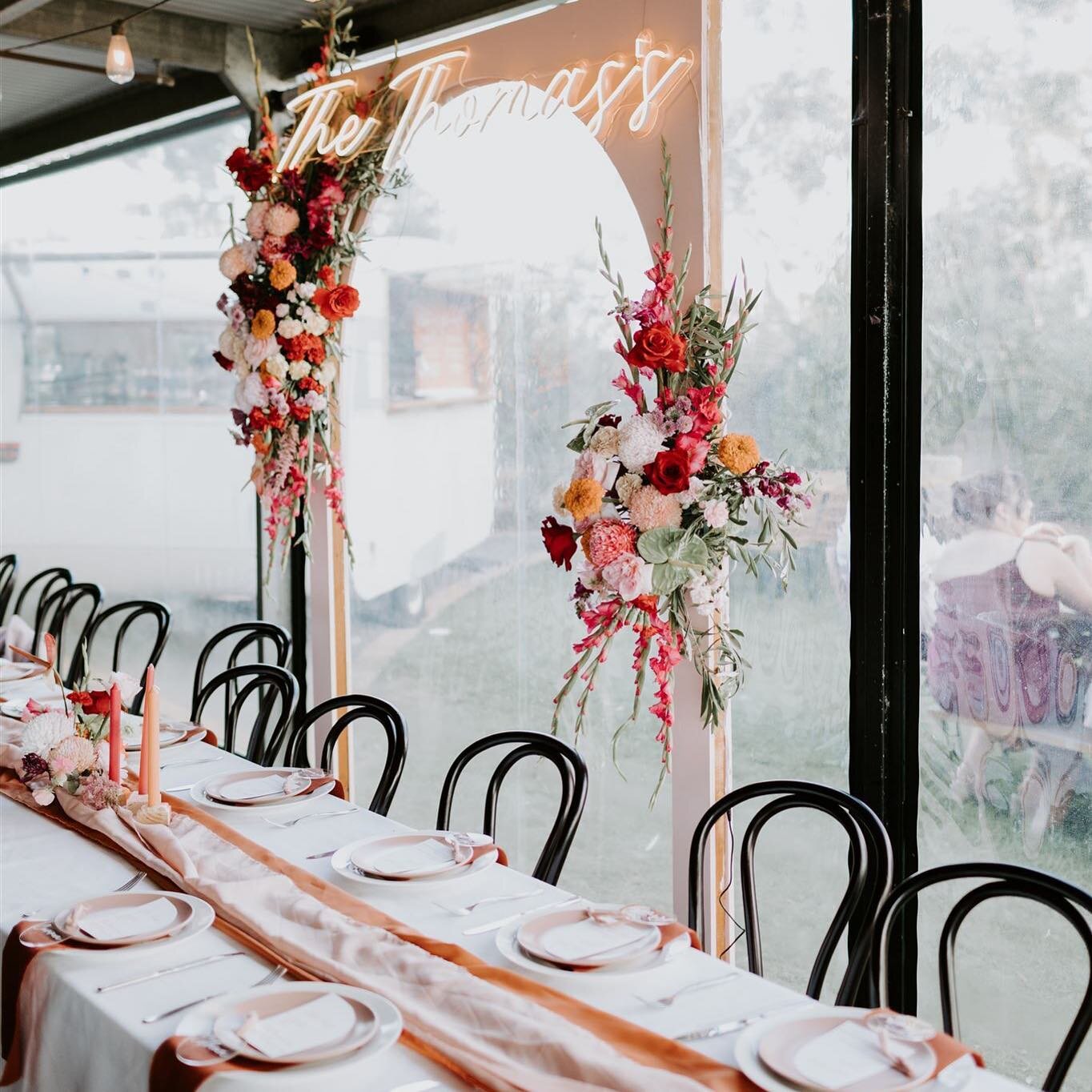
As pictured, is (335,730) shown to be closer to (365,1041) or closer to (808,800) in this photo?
(808,800)

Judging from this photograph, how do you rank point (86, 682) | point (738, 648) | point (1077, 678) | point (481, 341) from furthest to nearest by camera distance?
1. point (481, 341)
2. point (738, 648)
3. point (86, 682)
4. point (1077, 678)

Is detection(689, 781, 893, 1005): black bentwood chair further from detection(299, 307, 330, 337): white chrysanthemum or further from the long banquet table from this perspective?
detection(299, 307, 330, 337): white chrysanthemum

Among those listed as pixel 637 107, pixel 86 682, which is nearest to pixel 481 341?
pixel 637 107

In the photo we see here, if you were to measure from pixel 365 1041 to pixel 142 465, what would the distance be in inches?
192

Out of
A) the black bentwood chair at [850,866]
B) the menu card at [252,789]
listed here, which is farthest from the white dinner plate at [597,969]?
the menu card at [252,789]

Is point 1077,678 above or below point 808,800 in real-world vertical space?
above

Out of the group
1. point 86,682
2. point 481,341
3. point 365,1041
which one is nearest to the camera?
point 365,1041

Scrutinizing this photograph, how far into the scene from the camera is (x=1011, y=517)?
2920mm

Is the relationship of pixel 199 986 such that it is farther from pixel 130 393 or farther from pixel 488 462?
pixel 130 393

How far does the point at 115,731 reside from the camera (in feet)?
8.80

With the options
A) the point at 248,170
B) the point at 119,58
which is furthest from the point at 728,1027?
the point at 248,170

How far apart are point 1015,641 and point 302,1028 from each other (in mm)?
1884

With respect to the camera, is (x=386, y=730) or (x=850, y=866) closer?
(x=850, y=866)

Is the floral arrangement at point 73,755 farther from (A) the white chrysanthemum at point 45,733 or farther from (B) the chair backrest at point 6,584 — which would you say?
(B) the chair backrest at point 6,584
